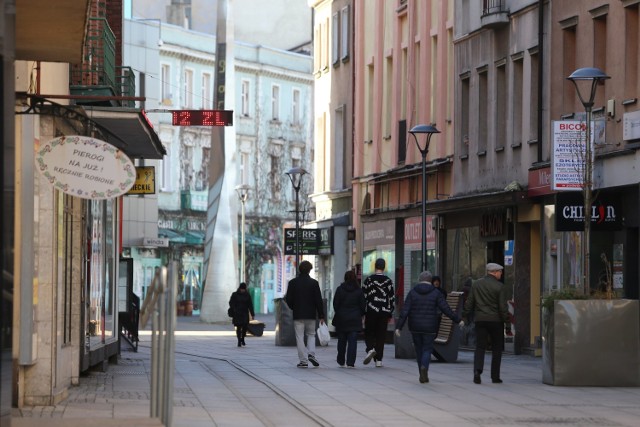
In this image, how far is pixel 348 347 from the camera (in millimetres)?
28312

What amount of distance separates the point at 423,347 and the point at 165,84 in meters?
54.6

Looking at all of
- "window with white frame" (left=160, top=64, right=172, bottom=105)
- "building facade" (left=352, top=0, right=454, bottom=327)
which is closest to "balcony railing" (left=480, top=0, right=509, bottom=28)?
"building facade" (left=352, top=0, right=454, bottom=327)

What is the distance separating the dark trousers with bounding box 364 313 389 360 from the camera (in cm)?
2872

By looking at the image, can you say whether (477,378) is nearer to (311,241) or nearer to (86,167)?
(86,167)

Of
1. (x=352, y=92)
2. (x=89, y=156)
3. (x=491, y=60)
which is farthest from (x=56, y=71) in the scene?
(x=352, y=92)

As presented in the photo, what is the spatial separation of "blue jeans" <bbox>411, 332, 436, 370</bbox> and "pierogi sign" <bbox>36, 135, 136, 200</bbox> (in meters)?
8.01

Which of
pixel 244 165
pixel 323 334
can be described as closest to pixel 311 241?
pixel 323 334

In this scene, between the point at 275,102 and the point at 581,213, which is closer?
the point at 581,213

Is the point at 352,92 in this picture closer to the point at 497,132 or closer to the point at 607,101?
the point at 497,132

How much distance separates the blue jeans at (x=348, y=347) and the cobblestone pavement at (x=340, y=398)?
0.26 metres

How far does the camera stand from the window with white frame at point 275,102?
85550 millimetres

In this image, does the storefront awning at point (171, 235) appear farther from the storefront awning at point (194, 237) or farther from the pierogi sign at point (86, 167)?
the pierogi sign at point (86, 167)

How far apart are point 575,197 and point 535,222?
200 inches

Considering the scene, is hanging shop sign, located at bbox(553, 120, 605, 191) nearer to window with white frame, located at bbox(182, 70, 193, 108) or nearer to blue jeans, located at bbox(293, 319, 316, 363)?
blue jeans, located at bbox(293, 319, 316, 363)
